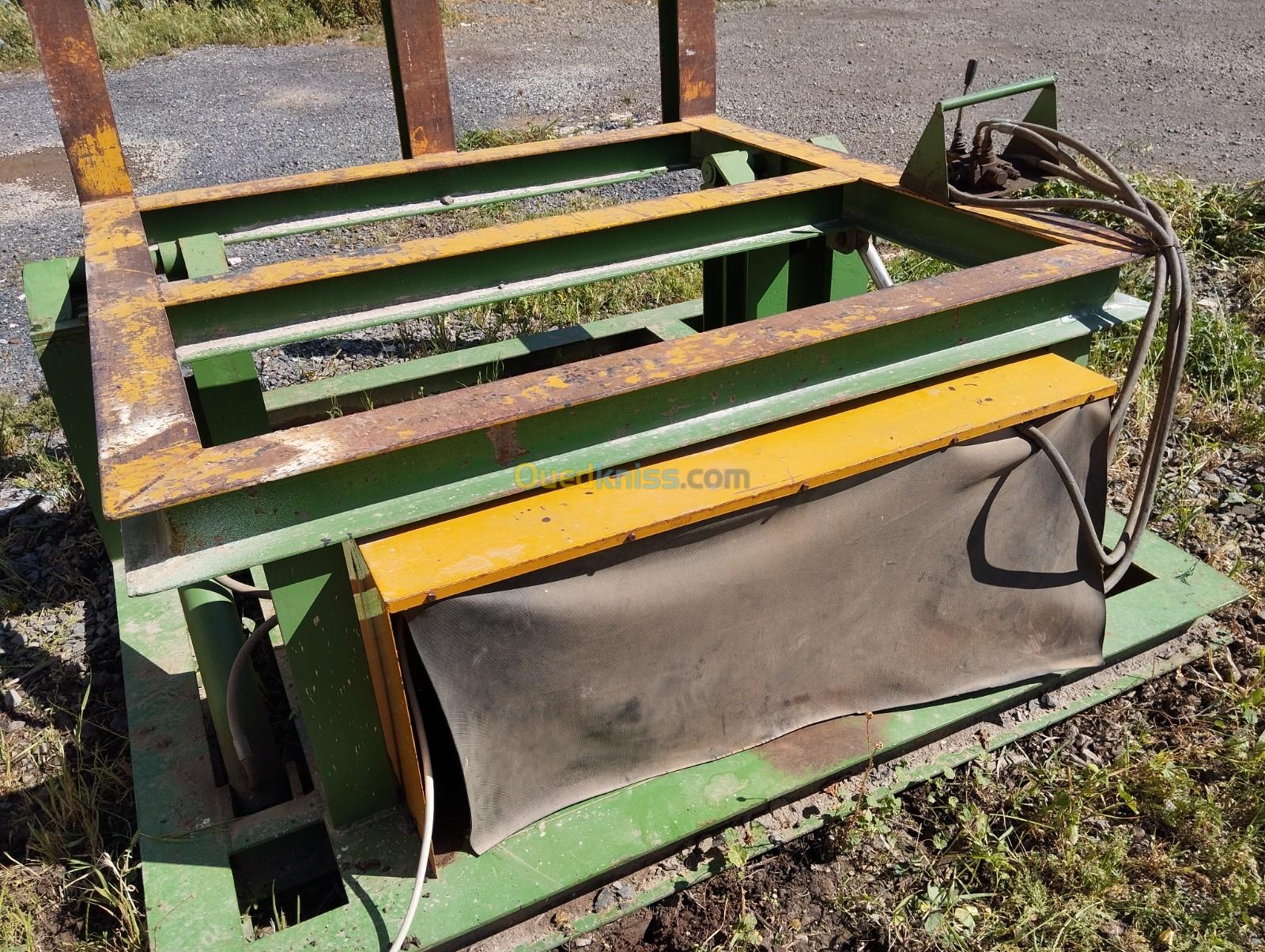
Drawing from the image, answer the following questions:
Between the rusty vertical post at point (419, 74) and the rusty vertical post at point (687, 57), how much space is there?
26.7 inches

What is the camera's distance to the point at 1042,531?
208 centimetres

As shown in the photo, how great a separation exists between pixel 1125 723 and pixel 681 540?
1352 mm

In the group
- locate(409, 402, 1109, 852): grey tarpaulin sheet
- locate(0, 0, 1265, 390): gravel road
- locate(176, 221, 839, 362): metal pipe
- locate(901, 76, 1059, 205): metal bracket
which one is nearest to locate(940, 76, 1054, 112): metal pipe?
locate(901, 76, 1059, 205): metal bracket

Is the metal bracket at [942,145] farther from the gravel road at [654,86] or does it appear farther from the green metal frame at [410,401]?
the gravel road at [654,86]

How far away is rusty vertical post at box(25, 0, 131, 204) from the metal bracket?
1.95 metres

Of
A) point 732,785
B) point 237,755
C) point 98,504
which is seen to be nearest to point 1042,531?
point 732,785

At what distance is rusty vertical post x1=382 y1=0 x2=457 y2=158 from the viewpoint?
284 centimetres

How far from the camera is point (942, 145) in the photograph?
2.22 m

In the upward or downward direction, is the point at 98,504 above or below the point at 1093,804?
above

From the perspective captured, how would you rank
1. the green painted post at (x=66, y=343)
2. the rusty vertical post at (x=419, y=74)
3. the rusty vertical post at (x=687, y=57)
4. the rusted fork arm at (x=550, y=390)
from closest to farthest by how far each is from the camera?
the rusted fork arm at (x=550, y=390) → the green painted post at (x=66, y=343) → the rusty vertical post at (x=419, y=74) → the rusty vertical post at (x=687, y=57)

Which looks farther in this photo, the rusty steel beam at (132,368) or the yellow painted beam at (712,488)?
the yellow painted beam at (712,488)

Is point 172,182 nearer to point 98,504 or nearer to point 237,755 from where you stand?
point 98,504

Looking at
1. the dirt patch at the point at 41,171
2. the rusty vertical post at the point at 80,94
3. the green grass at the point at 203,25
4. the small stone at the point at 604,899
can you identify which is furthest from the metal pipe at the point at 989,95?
the green grass at the point at 203,25

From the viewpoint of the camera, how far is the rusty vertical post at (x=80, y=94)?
95.2 inches
